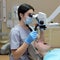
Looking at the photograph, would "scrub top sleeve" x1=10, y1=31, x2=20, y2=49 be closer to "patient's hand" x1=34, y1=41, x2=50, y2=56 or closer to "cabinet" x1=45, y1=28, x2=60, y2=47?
"patient's hand" x1=34, y1=41, x2=50, y2=56

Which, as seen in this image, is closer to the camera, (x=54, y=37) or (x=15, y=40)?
(x=15, y=40)

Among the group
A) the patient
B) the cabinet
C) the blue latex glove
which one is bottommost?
the cabinet

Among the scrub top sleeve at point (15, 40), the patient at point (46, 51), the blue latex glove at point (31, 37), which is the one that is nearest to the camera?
the patient at point (46, 51)

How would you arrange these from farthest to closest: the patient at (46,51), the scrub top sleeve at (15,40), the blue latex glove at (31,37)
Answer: the scrub top sleeve at (15,40) < the blue latex glove at (31,37) < the patient at (46,51)

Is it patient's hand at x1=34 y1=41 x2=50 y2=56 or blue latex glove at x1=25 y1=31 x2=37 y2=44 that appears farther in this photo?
blue latex glove at x1=25 y1=31 x2=37 y2=44

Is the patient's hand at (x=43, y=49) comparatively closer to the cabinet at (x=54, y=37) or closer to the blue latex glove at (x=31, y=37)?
the blue latex glove at (x=31, y=37)

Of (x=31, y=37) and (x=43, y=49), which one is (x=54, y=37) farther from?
(x=43, y=49)

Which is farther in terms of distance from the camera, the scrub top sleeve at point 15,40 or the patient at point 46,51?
the scrub top sleeve at point 15,40

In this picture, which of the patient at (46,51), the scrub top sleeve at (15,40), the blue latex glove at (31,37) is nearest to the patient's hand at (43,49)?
the patient at (46,51)

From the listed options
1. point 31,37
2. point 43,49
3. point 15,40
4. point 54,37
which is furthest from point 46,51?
point 54,37

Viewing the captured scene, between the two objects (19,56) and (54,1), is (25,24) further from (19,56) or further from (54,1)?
(54,1)

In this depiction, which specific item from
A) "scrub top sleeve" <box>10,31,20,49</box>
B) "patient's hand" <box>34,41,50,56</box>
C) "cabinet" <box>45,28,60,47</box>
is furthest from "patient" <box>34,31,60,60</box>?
"cabinet" <box>45,28,60,47</box>

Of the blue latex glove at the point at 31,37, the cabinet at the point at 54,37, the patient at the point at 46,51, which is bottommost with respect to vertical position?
the cabinet at the point at 54,37

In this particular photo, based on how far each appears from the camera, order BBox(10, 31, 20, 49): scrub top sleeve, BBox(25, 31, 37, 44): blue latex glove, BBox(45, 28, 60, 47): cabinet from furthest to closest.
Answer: BBox(45, 28, 60, 47): cabinet < BBox(10, 31, 20, 49): scrub top sleeve < BBox(25, 31, 37, 44): blue latex glove
